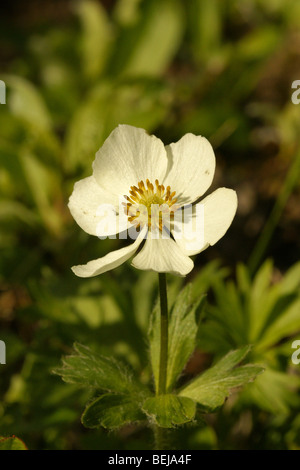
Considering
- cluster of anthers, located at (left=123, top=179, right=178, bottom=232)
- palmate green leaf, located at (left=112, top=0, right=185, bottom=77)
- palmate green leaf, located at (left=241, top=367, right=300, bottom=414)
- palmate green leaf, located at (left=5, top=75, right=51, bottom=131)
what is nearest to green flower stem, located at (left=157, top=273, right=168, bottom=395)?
cluster of anthers, located at (left=123, top=179, right=178, bottom=232)

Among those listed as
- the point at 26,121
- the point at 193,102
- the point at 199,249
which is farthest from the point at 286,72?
the point at 199,249

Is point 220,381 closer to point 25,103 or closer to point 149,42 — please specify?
point 25,103

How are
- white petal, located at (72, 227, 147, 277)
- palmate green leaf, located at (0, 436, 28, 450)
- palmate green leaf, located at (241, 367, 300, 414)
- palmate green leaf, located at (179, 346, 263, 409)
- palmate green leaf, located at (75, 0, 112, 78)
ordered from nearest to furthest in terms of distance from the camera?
white petal, located at (72, 227, 147, 277)
palmate green leaf, located at (179, 346, 263, 409)
palmate green leaf, located at (0, 436, 28, 450)
palmate green leaf, located at (241, 367, 300, 414)
palmate green leaf, located at (75, 0, 112, 78)

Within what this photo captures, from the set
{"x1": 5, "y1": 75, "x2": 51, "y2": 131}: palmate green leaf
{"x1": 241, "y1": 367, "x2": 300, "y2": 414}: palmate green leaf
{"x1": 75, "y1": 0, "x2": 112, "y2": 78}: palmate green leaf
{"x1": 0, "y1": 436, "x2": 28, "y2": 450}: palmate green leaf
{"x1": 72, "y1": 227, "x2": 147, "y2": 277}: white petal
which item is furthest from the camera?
{"x1": 75, "y1": 0, "x2": 112, "y2": 78}: palmate green leaf

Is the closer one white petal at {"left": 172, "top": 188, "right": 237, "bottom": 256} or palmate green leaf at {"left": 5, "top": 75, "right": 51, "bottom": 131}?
white petal at {"left": 172, "top": 188, "right": 237, "bottom": 256}

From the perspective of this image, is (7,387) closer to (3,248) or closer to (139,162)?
(3,248)

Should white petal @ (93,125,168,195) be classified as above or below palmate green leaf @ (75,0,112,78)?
below

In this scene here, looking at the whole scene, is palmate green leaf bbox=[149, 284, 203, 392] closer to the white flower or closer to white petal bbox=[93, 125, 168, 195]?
→ the white flower
